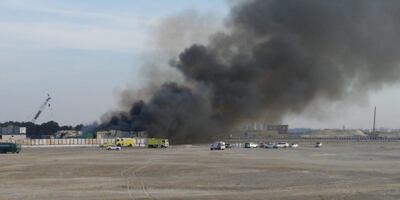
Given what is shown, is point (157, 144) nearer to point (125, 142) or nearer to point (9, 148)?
point (125, 142)

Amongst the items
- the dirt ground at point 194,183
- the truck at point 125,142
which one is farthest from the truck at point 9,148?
the dirt ground at point 194,183

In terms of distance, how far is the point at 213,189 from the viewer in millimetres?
27344

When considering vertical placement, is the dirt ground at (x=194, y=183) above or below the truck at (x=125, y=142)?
above

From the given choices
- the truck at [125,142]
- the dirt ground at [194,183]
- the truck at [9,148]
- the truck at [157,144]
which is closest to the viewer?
the dirt ground at [194,183]

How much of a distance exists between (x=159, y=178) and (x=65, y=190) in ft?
25.9

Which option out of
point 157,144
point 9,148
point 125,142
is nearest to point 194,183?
point 9,148

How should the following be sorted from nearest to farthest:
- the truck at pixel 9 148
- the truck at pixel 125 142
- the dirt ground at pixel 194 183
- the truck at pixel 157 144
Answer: the dirt ground at pixel 194 183
the truck at pixel 9 148
the truck at pixel 157 144
the truck at pixel 125 142

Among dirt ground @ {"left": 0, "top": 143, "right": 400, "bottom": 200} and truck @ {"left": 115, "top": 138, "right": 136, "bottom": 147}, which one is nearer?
dirt ground @ {"left": 0, "top": 143, "right": 400, "bottom": 200}

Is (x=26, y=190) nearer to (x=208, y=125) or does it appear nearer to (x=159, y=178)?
(x=159, y=178)

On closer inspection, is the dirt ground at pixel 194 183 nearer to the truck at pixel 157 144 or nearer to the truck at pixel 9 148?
the truck at pixel 9 148

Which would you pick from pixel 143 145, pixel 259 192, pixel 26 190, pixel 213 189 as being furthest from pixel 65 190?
pixel 143 145

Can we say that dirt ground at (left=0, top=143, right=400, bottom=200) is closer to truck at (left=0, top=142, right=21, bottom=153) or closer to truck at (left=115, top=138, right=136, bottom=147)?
truck at (left=0, top=142, right=21, bottom=153)

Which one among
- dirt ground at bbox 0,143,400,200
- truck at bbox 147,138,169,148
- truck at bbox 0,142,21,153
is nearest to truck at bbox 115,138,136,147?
truck at bbox 147,138,169,148

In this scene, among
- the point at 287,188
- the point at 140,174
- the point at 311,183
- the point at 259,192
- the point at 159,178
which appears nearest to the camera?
the point at 259,192
